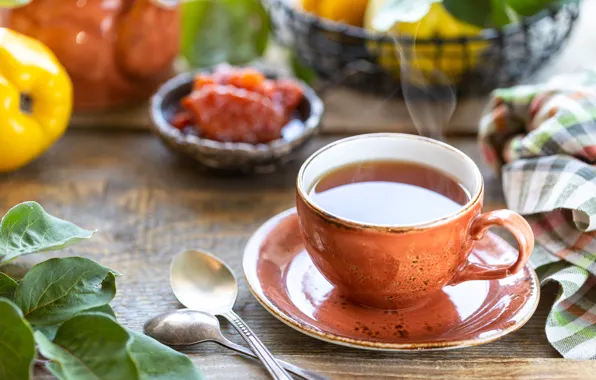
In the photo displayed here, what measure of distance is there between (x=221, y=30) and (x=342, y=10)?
222 mm

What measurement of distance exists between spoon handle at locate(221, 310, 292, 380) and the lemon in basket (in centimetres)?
49

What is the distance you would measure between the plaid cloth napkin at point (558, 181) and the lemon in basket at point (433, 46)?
13cm

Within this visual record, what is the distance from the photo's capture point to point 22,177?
3.22ft

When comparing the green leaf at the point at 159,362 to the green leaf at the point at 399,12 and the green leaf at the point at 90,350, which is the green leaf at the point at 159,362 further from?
the green leaf at the point at 399,12

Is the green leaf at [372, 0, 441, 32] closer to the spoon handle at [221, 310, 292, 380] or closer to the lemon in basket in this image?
the lemon in basket

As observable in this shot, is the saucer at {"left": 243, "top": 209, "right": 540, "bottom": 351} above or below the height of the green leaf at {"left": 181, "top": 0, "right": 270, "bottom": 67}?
below

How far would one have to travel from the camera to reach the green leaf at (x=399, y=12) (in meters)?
0.92

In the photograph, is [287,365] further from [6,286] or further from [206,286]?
[6,286]

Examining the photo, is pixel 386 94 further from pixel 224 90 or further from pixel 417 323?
pixel 417 323

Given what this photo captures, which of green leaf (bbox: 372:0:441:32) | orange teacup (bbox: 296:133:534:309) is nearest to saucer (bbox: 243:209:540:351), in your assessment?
orange teacup (bbox: 296:133:534:309)

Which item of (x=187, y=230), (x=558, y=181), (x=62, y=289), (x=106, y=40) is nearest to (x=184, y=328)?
(x=62, y=289)

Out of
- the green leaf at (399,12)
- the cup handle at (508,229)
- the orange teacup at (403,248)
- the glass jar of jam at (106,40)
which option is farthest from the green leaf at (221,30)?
the cup handle at (508,229)

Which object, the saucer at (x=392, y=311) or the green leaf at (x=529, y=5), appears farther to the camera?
the green leaf at (x=529, y=5)

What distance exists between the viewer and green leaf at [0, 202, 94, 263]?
0.65 metres
